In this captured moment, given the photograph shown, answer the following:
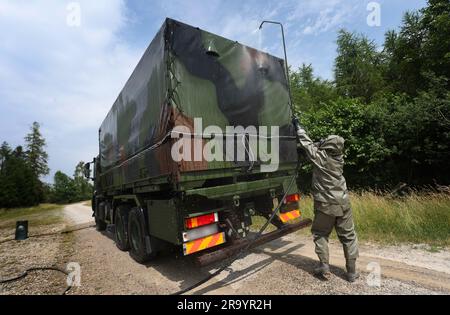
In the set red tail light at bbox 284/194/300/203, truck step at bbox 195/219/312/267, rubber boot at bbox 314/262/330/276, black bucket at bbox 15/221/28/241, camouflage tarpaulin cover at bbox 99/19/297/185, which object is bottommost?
black bucket at bbox 15/221/28/241

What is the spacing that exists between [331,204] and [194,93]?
95.3 inches

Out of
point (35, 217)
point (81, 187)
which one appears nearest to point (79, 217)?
point (35, 217)

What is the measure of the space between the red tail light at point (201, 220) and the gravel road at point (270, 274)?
0.87 m

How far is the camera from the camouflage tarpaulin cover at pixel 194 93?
400 cm

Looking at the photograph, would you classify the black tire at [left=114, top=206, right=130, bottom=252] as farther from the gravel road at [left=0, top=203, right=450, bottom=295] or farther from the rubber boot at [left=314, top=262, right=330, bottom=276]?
the rubber boot at [left=314, top=262, right=330, bottom=276]

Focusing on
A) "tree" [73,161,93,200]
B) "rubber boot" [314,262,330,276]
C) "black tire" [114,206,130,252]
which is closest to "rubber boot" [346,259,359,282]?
"rubber boot" [314,262,330,276]

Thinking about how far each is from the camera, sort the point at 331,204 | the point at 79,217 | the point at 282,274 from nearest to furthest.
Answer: the point at 331,204 < the point at 282,274 < the point at 79,217

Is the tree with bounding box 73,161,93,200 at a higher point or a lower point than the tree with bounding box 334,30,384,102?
lower

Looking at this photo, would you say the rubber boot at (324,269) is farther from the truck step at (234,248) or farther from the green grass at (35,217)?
the green grass at (35,217)

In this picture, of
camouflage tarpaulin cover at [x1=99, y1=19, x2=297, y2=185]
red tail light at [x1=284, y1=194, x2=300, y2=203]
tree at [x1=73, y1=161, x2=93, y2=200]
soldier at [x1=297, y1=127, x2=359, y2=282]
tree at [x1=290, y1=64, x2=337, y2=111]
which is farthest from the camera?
tree at [x1=73, y1=161, x2=93, y2=200]

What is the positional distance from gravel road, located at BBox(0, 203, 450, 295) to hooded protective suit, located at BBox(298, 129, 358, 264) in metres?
0.46

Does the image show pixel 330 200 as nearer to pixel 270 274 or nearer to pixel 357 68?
pixel 270 274

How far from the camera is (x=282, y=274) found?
13.4ft

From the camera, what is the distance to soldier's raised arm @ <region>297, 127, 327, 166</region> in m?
3.88
